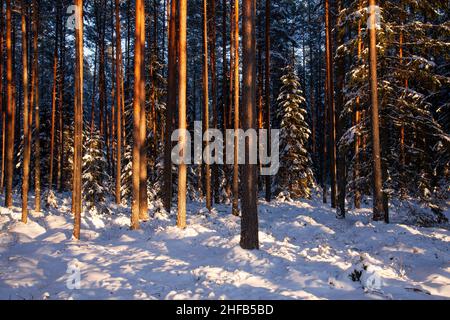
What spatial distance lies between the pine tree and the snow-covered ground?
10229 mm

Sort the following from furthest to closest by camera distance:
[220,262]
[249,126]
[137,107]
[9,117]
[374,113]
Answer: [9,117], [137,107], [374,113], [249,126], [220,262]

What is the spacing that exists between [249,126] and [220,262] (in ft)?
12.5

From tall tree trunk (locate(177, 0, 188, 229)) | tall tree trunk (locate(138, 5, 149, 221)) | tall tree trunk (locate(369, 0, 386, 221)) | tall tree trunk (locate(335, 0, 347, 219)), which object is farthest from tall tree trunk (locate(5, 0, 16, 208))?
tall tree trunk (locate(369, 0, 386, 221))

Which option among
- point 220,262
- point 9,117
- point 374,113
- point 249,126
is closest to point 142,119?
point 249,126

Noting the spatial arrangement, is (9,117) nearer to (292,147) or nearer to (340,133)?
(340,133)

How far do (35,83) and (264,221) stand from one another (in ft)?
44.4

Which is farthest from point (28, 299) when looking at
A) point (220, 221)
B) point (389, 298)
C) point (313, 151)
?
point (313, 151)

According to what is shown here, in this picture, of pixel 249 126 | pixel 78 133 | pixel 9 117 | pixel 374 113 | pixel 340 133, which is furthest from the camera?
pixel 340 133

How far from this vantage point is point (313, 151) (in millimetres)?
34531

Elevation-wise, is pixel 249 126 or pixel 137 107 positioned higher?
pixel 137 107

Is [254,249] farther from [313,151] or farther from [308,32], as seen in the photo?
[308,32]

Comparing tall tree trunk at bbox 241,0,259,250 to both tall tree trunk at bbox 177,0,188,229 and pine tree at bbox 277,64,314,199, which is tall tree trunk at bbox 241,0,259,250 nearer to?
tall tree trunk at bbox 177,0,188,229

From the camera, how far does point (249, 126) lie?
360 inches

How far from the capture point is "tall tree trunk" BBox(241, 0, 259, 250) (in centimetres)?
908
